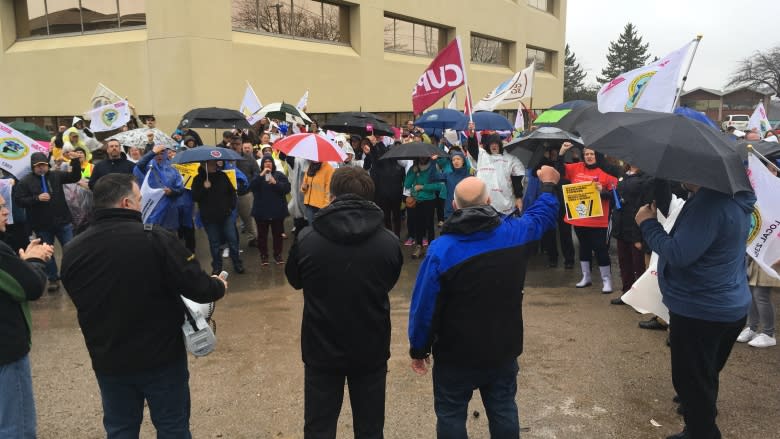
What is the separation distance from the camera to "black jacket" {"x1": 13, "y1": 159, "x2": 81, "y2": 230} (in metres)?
7.24

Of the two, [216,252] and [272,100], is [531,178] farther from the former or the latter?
[272,100]

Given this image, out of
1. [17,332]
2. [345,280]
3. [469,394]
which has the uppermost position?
[345,280]

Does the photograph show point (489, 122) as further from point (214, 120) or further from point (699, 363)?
point (699, 363)

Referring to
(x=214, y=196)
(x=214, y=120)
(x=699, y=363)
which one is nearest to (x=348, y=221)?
(x=699, y=363)

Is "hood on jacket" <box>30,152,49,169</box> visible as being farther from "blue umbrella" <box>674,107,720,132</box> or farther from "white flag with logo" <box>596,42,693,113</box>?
"blue umbrella" <box>674,107,720,132</box>

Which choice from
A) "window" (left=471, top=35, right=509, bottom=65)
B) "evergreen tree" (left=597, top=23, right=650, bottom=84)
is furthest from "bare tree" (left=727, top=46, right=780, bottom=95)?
"window" (left=471, top=35, right=509, bottom=65)

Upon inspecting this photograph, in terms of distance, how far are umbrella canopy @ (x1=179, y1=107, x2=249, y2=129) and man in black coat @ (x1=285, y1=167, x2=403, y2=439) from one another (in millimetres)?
8702

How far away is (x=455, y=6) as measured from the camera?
2588cm

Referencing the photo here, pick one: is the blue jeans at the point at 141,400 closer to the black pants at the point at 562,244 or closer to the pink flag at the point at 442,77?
the black pants at the point at 562,244

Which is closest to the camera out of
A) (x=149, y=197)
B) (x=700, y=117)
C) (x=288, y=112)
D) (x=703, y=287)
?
(x=703, y=287)

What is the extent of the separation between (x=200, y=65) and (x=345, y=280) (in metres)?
14.8

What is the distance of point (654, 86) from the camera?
5.62 meters

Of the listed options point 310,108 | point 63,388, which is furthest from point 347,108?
point 63,388

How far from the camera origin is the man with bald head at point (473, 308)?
3.05 meters
